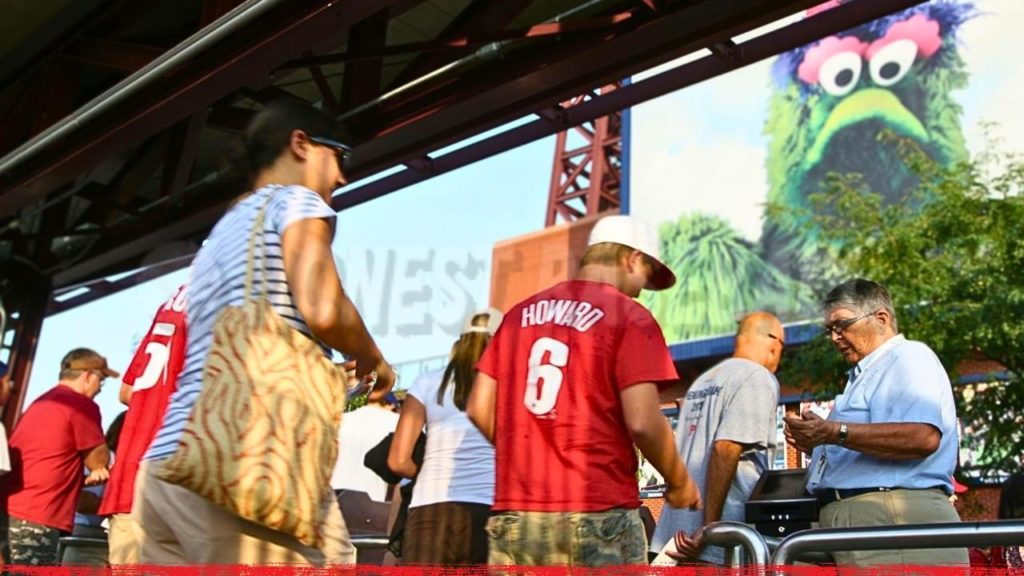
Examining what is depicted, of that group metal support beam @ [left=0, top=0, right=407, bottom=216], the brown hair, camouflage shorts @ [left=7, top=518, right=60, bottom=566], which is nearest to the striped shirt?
the brown hair

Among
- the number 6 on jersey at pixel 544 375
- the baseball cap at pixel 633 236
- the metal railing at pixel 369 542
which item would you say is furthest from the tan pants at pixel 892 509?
the metal railing at pixel 369 542

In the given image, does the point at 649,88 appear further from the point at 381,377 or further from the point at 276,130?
the point at 381,377

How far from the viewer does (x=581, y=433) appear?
9.84 ft

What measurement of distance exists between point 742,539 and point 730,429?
122 cm

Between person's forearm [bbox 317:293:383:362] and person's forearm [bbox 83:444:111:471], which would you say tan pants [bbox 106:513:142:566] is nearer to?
person's forearm [bbox 317:293:383:362]

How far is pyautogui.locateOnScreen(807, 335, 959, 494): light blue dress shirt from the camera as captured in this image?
11.9ft

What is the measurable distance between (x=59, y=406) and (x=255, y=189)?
3.84 meters

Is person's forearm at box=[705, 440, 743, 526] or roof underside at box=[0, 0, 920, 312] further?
roof underside at box=[0, 0, 920, 312]

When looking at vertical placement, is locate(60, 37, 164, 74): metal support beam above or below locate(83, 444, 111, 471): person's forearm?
above

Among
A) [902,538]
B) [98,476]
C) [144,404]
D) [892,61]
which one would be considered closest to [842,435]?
[902,538]

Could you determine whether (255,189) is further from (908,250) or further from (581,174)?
(581,174)

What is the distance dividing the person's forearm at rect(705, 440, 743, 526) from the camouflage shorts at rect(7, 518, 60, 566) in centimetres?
357

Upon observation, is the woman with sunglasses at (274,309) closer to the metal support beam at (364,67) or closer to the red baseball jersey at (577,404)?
the red baseball jersey at (577,404)

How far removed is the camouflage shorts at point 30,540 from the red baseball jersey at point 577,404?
11.8ft
